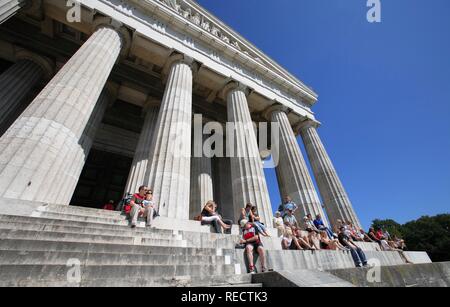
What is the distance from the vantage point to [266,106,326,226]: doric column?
12.7 metres

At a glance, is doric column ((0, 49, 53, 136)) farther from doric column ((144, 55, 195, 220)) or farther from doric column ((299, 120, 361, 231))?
doric column ((299, 120, 361, 231))

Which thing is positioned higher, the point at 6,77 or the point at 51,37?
the point at 51,37

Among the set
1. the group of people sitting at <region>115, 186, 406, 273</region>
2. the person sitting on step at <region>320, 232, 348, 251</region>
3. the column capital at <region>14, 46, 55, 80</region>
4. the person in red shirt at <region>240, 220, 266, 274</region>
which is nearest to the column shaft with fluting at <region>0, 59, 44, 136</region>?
the column capital at <region>14, 46, 55, 80</region>

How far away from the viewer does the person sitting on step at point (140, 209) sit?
5961 millimetres

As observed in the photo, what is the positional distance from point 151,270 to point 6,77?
14.7 m

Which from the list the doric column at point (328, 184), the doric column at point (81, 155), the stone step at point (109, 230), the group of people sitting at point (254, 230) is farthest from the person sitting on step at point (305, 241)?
the doric column at point (81, 155)

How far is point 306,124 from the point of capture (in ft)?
61.8

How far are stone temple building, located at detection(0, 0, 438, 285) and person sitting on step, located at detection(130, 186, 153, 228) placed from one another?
1.40 ft

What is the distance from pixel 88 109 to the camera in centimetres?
816

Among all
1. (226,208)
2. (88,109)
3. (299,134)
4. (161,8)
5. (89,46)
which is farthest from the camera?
(299,134)

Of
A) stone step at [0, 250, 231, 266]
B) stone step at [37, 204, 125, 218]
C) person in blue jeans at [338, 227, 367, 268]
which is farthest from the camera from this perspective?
person in blue jeans at [338, 227, 367, 268]

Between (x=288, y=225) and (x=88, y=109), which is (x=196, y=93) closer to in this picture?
(x=88, y=109)
